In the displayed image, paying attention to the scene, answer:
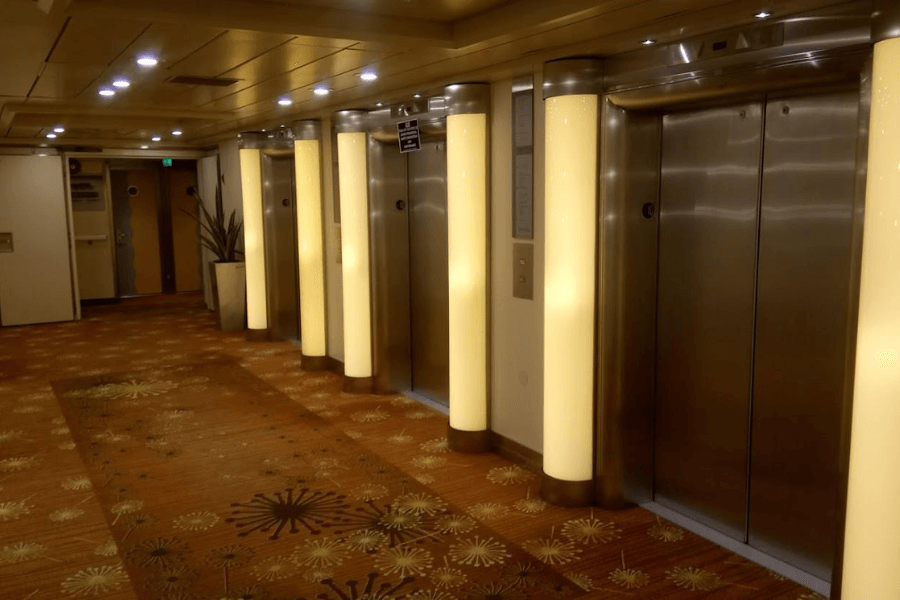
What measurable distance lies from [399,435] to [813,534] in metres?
3.05

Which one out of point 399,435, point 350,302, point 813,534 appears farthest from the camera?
point 350,302

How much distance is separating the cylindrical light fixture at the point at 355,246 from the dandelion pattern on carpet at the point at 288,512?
229 cm

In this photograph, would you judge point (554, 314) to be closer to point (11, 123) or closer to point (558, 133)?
point (558, 133)

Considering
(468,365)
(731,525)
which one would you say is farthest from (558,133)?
(731,525)

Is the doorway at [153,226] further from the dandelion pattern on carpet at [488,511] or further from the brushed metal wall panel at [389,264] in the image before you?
the dandelion pattern on carpet at [488,511]

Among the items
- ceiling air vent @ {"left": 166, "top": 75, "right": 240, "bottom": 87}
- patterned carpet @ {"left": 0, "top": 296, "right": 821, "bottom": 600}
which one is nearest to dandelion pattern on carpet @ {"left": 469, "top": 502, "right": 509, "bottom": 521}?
patterned carpet @ {"left": 0, "top": 296, "right": 821, "bottom": 600}

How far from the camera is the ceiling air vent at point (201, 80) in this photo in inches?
217

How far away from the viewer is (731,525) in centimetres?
416

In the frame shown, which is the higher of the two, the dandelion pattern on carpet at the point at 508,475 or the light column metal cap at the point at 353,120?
the light column metal cap at the point at 353,120

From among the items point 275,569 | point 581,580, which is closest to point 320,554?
point 275,569

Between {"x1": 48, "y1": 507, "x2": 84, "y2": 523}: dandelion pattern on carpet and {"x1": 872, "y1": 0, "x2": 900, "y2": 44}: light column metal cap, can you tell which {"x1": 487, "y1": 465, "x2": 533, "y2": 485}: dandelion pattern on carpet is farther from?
{"x1": 872, "y1": 0, "x2": 900, "y2": 44}: light column metal cap

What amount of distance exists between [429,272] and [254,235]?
339cm

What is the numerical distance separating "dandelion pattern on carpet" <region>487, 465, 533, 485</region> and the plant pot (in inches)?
233

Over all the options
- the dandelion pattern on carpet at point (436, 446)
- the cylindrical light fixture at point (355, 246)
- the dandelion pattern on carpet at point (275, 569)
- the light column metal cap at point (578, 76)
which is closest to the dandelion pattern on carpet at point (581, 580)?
the dandelion pattern on carpet at point (275, 569)
